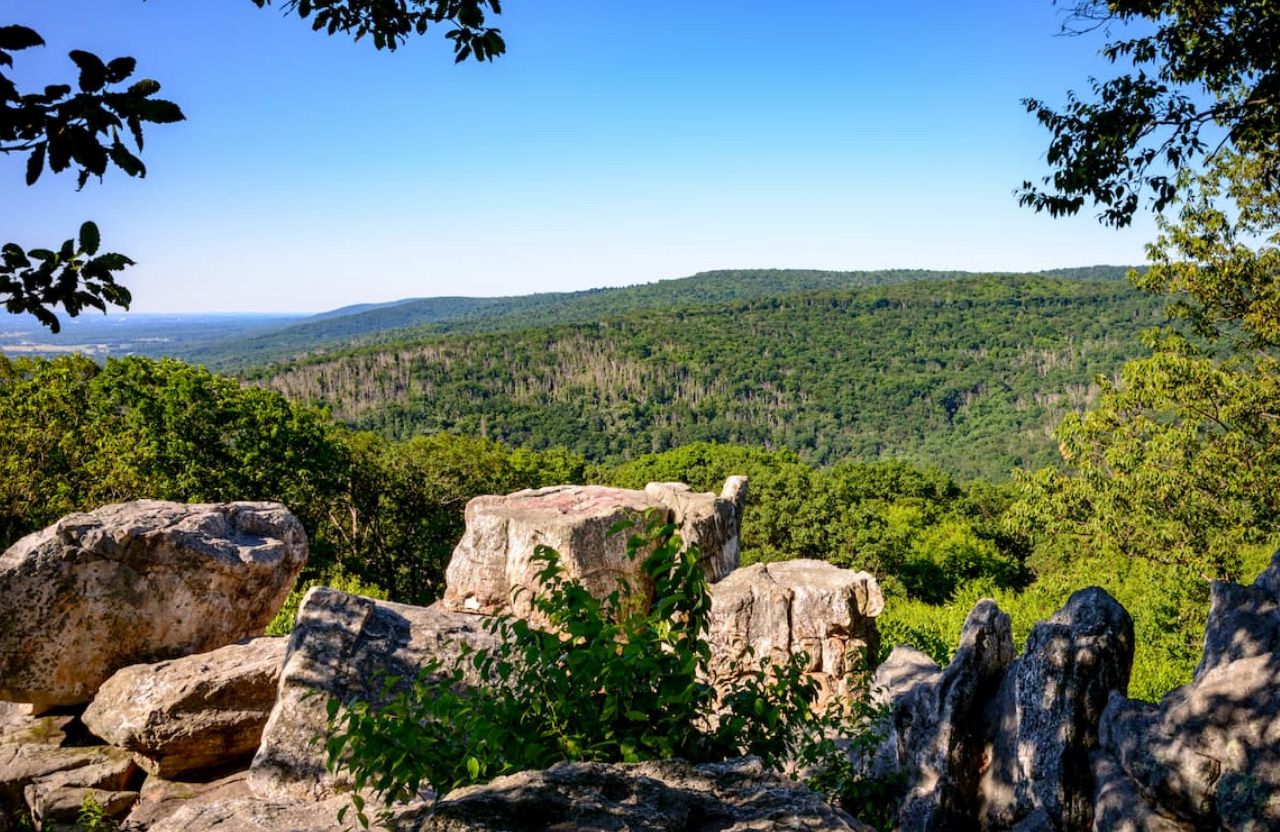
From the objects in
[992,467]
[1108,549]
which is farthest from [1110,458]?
[992,467]

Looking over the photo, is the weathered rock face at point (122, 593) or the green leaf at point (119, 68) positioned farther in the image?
the weathered rock face at point (122, 593)

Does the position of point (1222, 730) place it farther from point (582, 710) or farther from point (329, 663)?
point (329, 663)

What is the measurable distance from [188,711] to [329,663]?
2.52 metres

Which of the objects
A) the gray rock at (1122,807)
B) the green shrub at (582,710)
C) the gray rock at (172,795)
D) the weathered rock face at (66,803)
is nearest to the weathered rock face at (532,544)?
the gray rock at (172,795)

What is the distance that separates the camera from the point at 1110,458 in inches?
701

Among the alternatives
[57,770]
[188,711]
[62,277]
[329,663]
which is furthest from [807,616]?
[62,277]

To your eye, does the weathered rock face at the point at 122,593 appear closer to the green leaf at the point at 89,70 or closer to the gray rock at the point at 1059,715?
the green leaf at the point at 89,70

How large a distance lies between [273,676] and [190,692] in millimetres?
1014

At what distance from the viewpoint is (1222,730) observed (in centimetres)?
575

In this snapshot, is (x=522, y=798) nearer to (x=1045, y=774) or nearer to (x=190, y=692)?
(x=1045, y=774)

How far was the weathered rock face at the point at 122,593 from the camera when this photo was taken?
1012 cm

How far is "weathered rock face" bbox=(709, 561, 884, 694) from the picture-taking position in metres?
14.8

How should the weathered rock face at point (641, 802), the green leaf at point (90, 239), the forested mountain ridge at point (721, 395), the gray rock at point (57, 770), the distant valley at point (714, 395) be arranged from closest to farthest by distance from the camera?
the green leaf at point (90, 239) → the weathered rock face at point (641, 802) → the gray rock at point (57, 770) → the distant valley at point (714, 395) → the forested mountain ridge at point (721, 395)

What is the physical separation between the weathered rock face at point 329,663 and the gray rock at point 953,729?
18.3 feet
